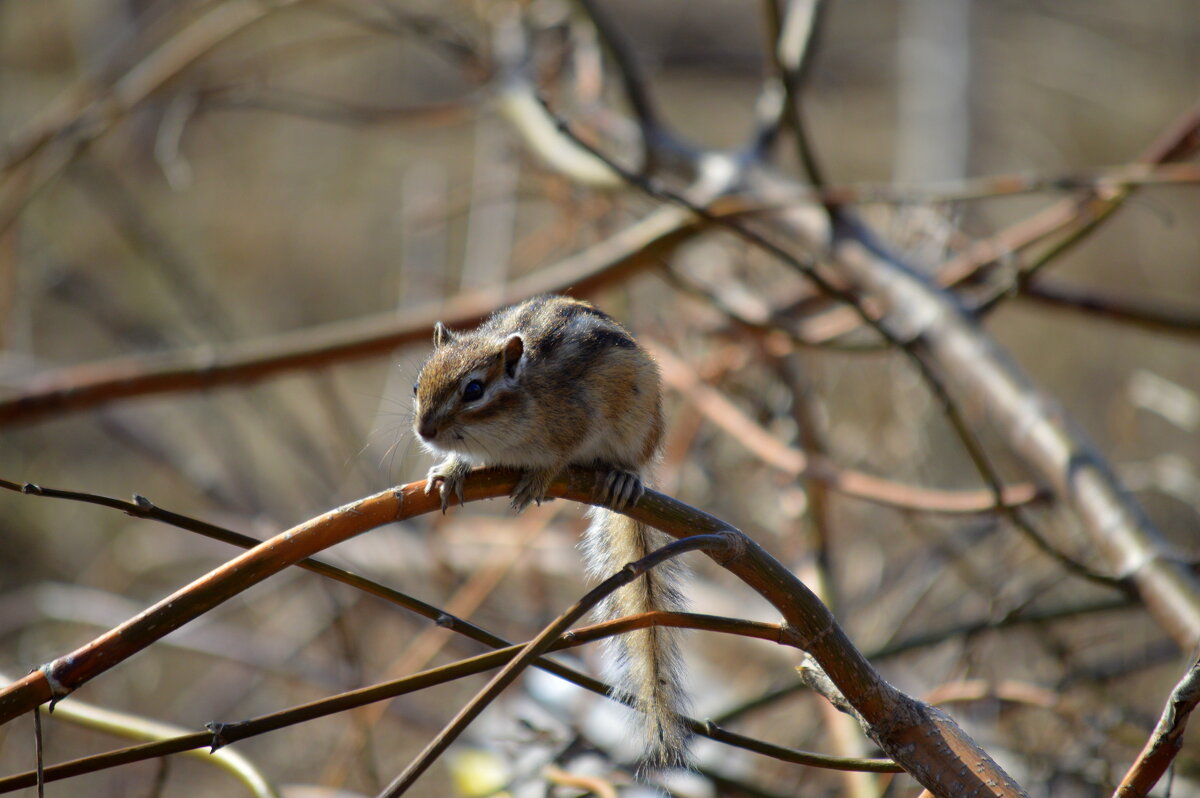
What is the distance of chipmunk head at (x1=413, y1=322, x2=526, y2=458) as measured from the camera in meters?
1.57

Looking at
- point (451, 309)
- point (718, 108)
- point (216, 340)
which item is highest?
point (718, 108)

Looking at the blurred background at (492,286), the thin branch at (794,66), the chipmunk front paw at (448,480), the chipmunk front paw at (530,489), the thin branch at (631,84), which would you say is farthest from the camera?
the thin branch at (631,84)

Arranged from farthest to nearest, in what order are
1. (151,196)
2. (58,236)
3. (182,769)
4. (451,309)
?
(151,196) < (58,236) < (182,769) < (451,309)

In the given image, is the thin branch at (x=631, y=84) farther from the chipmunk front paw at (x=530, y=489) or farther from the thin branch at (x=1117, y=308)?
the chipmunk front paw at (x=530, y=489)

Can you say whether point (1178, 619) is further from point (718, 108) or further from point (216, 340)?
point (718, 108)

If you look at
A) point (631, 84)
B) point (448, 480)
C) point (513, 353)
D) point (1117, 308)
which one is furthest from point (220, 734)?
point (631, 84)

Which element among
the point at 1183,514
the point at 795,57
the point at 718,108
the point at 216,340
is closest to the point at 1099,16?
the point at 718,108

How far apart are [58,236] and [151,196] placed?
0.75 m

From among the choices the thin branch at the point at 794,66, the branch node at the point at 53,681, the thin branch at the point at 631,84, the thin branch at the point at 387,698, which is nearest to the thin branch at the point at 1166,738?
the thin branch at the point at 387,698

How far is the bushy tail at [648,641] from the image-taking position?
134cm

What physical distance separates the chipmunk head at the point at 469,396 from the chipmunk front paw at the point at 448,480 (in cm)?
3

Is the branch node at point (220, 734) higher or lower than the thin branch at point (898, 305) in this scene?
lower

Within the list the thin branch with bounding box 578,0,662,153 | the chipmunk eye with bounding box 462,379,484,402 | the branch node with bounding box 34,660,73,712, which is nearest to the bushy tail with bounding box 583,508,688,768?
the chipmunk eye with bounding box 462,379,484,402

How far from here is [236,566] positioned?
0.90 metres
